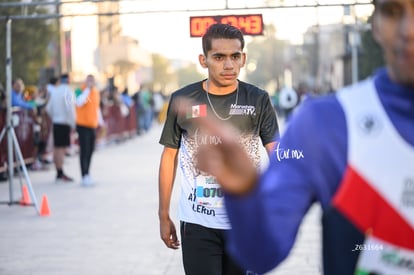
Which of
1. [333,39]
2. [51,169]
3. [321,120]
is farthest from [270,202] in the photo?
[333,39]

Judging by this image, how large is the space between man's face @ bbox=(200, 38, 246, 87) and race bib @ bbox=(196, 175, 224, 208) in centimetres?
51

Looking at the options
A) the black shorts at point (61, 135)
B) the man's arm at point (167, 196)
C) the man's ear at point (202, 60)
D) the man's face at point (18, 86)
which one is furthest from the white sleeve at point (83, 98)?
the man's arm at point (167, 196)

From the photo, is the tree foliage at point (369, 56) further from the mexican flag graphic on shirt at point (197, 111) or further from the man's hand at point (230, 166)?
the man's hand at point (230, 166)

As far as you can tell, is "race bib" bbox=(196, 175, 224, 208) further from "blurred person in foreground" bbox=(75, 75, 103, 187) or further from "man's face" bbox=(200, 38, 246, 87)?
"blurred person in foreground" bbox=(75, 75, 103, 187)

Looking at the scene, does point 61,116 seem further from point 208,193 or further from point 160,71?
point 160,71

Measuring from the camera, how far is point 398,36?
187 centimetres

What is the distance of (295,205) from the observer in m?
1.95

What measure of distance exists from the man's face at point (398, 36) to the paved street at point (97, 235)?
4.14 metres

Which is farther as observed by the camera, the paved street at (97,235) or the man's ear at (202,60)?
the paved street at (97,235)

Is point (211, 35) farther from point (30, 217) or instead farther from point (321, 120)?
point (30, 217)

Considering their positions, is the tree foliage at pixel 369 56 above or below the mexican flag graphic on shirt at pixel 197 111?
below

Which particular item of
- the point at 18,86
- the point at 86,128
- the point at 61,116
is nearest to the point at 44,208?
the point at 86,128

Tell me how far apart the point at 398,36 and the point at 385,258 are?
0.48 meters

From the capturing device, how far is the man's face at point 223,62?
4574 millimetres
